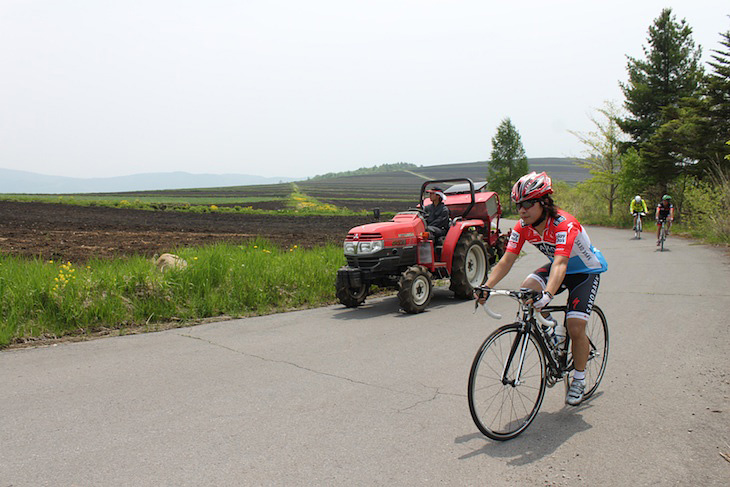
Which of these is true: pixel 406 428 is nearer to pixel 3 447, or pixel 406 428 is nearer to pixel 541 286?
pixel 541 286

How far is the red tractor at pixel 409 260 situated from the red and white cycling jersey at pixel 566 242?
462 centimetres

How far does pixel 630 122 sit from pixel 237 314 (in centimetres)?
3484

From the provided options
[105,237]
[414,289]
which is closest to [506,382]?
[414,289]

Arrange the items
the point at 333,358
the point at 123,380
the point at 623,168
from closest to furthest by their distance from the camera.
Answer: the point at 123,380, the point at 333,358, the point at 623,168

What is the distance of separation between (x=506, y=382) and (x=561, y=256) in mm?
1021

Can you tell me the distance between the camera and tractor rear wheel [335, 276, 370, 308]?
9.82 m

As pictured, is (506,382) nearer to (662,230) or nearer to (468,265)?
(468,265)

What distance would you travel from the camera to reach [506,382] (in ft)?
14.2

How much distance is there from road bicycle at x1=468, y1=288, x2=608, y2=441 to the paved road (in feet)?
0.61

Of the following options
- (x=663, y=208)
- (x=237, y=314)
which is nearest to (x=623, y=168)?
(x=663, y=208)

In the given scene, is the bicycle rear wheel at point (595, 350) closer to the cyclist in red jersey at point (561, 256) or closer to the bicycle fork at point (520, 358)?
the cyclist in red jersey at point (561, 256)

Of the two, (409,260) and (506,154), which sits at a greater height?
(506,154)

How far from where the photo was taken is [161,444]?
4.24m

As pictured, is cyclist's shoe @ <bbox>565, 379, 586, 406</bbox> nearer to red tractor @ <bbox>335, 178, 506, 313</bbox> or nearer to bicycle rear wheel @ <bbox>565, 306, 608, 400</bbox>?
bicycle rear wheel @ <bbox>565, 306, 608, 400</bbox>
